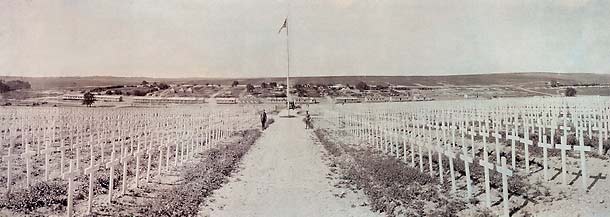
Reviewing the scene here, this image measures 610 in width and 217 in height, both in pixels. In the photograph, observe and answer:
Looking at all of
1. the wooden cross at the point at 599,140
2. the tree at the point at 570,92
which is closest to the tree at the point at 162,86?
the tree at the point at 570,92

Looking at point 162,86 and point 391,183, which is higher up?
point 162,86

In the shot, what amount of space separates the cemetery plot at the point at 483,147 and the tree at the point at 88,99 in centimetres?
115

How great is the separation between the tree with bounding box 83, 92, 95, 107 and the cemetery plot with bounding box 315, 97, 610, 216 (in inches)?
45.1

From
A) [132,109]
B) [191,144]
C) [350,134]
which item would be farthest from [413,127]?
[132,109]

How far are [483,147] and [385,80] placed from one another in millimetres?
627

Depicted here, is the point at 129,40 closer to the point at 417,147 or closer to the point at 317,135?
the point at 317,135

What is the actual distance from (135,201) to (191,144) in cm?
41

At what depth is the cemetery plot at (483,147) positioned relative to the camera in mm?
2789

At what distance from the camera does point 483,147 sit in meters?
2.94

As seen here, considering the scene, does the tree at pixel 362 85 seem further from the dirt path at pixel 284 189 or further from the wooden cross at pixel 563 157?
the wooden cross at pixel 563 157

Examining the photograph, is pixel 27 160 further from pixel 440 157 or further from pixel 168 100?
pixel 440 157

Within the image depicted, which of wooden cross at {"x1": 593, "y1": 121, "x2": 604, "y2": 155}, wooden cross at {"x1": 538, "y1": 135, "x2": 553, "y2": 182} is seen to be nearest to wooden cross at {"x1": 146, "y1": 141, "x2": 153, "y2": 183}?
wooden cross at {"x1": 538, "y1": 135, "x2": 553, "y2": 182}

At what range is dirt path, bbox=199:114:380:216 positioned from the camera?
268 centimetres

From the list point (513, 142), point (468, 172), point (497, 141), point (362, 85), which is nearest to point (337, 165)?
point (362, 85)
